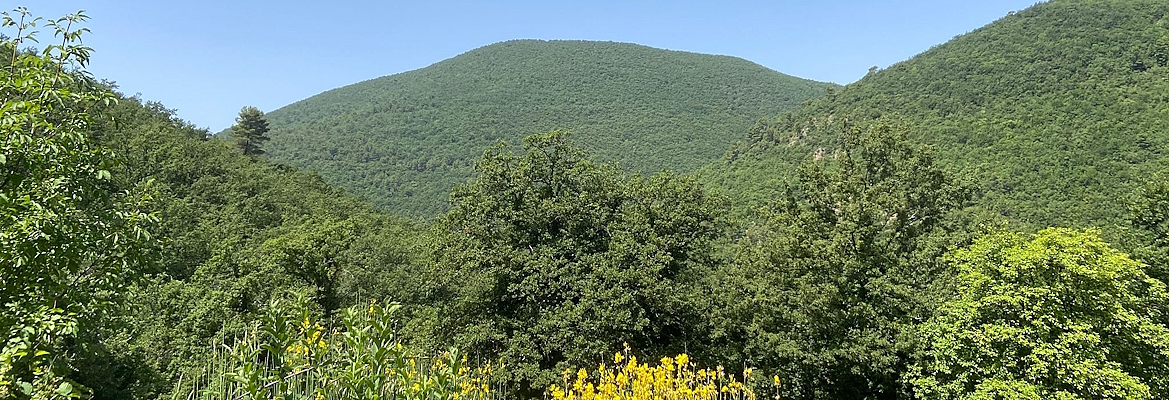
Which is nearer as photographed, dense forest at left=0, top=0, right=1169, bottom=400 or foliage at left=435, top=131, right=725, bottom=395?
dense forest at left=0, top=0, right=1169, bottom=400

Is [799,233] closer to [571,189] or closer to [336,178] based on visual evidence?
[571,189]

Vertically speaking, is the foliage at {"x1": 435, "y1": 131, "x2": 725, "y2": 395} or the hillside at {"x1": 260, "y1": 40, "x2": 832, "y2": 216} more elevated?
the hillside at {"x1": 260, "y1": 40, "x2": 832, "y2": 216}

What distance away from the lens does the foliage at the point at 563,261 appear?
41.6ft

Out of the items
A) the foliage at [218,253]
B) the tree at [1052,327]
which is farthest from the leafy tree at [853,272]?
the foliage at [218,253]

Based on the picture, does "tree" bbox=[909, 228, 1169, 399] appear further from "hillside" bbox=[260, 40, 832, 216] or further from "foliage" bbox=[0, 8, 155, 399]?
"hillside" bbox=[260, 40, 832, 216]

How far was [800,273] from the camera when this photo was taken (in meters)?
14.2

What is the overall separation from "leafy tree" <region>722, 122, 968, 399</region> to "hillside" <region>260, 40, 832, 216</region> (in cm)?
6322

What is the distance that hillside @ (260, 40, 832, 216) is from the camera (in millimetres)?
87975

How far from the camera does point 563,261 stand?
533 inches

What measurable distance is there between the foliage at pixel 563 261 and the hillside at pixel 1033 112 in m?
17.4

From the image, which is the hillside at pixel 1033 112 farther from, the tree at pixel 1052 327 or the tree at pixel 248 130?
the tree at pixel 248 130

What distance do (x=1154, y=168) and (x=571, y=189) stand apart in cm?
3882

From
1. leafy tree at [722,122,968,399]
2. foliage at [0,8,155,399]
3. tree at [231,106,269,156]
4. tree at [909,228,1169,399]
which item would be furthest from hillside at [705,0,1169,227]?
tree at [231,106,269,156]

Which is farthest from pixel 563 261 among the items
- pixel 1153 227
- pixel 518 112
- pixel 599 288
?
pixel 518 112
